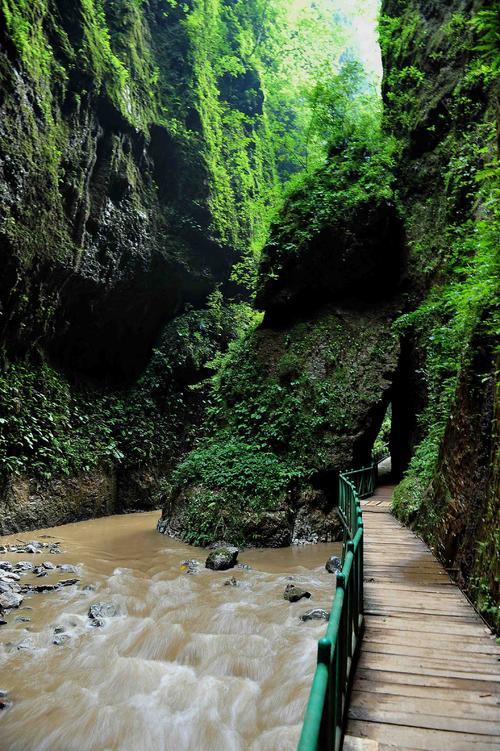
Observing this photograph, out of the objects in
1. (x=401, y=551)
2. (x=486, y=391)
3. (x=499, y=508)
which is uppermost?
(x=486, y=391)

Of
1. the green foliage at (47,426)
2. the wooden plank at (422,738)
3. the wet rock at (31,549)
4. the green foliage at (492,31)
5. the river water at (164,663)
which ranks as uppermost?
the green foliage at (492,31)

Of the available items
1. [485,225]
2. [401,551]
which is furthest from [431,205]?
[401,551]

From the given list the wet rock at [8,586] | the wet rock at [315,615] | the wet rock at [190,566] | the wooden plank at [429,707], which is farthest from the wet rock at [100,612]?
the wooden plank at [429,707]

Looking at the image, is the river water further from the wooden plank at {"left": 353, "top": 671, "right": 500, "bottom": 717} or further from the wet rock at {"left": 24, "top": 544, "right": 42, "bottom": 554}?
the wet rock at {"left": 24, "top": 544, "right": 42, "bottom": 554}

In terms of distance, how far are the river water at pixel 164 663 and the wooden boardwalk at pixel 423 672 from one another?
4.01 feet

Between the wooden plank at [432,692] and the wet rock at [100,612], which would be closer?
the wooden plank at [432,692]

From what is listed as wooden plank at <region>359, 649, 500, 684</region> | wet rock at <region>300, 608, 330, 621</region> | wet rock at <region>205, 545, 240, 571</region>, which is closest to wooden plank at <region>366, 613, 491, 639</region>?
wooden plank at <region>359, 649, 500, 684</region>

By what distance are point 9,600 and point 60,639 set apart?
58.8 inches

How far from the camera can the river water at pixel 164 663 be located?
430 centimetres

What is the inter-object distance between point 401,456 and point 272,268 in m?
7.95

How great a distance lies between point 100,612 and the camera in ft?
21.9

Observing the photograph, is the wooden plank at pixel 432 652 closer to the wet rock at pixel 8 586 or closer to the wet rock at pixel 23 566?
the wet rock at pixel 8 586

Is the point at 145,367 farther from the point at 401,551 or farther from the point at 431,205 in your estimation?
the point at 401,551

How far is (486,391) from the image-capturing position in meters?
5.40
